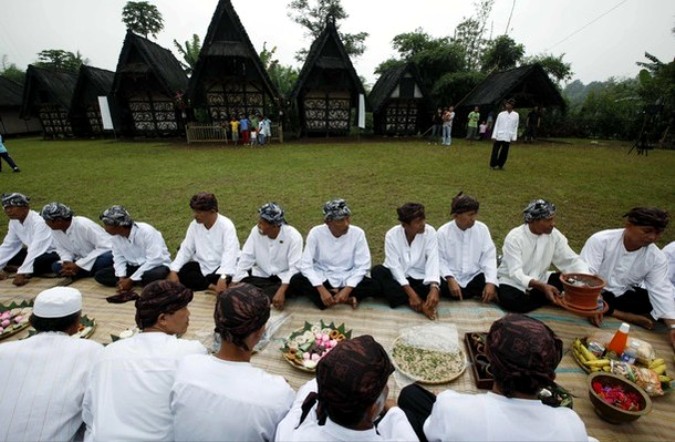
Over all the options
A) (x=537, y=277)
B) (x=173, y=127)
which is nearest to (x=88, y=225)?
(x=537, y=277)

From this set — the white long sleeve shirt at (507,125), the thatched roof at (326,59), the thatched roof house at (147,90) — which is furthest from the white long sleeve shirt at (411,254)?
the thatched roof house at (147,90)

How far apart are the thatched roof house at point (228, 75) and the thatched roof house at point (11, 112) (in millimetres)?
16785

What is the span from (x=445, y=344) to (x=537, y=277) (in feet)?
5.21

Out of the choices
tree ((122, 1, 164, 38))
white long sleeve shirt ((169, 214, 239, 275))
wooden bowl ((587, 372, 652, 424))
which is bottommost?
wooden bowl ((587, 372, 652, 424))

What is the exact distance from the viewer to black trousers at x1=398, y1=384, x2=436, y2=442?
6.16 feet

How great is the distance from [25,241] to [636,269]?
7.17m

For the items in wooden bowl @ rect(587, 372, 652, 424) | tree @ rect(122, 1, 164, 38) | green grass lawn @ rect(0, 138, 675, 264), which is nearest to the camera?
wooden bowl @ rect(587, 372, 652, 424)

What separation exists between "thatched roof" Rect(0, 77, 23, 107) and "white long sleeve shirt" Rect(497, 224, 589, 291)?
32727mm

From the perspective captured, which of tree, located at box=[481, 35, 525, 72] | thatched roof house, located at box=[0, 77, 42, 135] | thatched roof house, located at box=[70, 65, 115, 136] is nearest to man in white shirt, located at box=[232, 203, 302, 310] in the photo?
thatched roof house, located at box=[70, 65, 115, 136]

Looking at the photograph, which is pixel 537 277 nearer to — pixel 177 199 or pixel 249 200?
pixel 249 200

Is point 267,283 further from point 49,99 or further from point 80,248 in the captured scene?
point 49,99

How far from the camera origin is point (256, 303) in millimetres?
1702

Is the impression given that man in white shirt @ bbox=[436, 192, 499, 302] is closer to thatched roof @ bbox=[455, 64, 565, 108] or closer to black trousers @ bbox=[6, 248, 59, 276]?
black trousers @ bbox=[6, 248, 59, 276]

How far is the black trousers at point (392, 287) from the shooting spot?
353 centimetres
